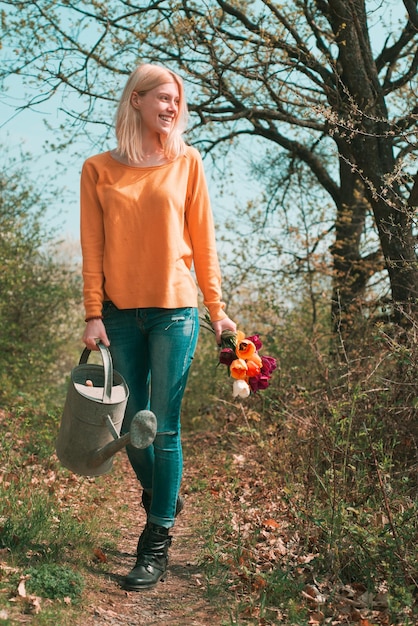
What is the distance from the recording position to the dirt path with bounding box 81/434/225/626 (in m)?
3.21

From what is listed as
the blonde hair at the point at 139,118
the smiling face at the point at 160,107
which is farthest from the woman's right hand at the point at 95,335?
the smiling face at the point at 160,107

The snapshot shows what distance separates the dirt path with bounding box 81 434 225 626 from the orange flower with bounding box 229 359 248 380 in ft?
3.28

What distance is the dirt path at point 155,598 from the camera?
10.5 ft

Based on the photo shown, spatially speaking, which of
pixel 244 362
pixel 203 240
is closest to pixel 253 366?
pixel 244 362

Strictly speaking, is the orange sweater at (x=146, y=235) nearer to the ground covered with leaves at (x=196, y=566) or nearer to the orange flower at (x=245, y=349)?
the orange flower at (x=245, y=349)

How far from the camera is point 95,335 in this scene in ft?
11.4

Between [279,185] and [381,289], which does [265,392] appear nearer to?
[381,289]

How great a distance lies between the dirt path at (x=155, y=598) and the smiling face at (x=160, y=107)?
2096mm

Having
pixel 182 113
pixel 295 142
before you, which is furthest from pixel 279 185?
pixel 182 113

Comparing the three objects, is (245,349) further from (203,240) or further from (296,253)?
(296,253)

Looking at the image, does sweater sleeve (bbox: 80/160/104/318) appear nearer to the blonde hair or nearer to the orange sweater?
the orange sweater

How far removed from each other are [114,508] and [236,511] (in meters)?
0.90

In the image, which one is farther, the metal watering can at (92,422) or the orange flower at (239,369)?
the orange flower at (239,369)

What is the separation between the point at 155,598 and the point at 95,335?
121 centimetres
